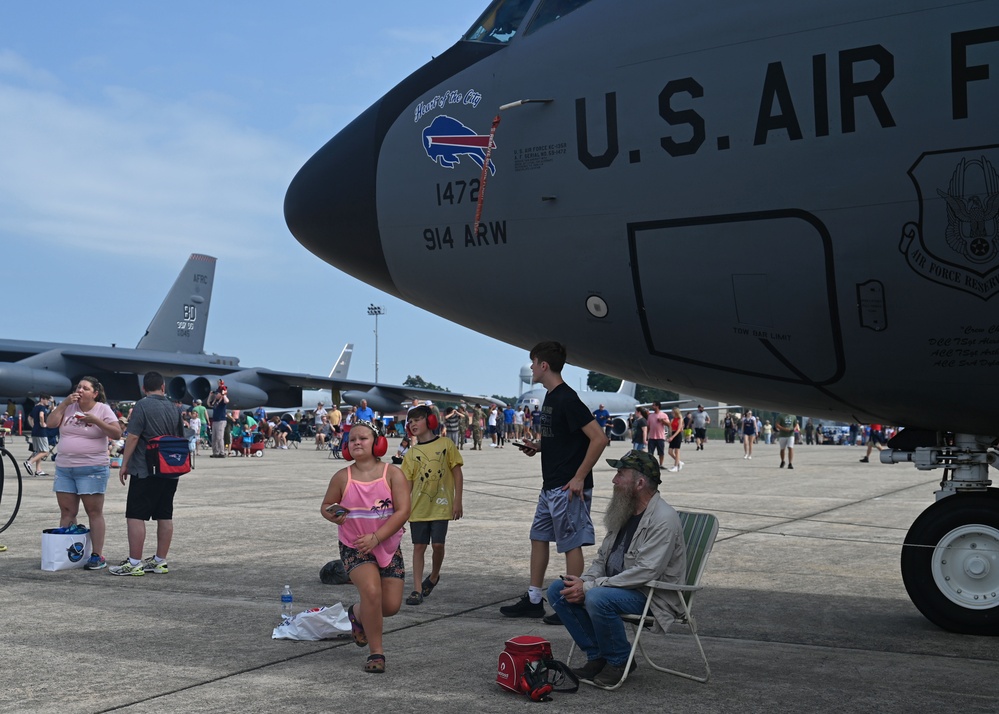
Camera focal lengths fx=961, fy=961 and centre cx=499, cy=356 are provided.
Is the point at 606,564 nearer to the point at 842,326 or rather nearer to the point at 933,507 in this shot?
the point at 842,326

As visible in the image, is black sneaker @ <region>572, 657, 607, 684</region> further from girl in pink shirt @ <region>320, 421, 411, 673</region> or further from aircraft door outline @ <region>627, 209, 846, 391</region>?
aircraft door outline @ <region>627, 209, 846, 391</region>

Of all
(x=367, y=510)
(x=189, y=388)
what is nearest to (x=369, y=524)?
(x=367, y=510)

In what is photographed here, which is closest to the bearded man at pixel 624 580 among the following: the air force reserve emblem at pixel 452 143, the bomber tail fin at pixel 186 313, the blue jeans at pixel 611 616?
the blue jeans at pixel 611 616

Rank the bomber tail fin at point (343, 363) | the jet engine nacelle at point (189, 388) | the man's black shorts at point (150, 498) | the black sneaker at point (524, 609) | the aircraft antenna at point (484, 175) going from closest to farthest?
the aircraft antenna at point (484, 175), the black sneaker at point (524, 609), the man's black shorts at point (150, 498), the jet engine nacelle at point (189, 388), the bomber tail fin at point (343, 363)

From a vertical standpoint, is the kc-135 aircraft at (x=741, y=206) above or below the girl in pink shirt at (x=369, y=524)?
above

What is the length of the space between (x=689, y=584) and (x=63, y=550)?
551 cm

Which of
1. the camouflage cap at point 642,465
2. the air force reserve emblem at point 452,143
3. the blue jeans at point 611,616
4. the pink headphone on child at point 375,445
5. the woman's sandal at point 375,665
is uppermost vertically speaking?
the air force reserve emblem at point 452,143

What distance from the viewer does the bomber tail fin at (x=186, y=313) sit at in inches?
1721

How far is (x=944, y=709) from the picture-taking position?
4.12 meters

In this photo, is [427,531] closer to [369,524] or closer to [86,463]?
[369,524]

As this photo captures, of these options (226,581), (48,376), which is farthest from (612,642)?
(48,376)

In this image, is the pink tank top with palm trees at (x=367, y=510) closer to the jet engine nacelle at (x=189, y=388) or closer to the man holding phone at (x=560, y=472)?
the man holding phone at (x=560, y=472)

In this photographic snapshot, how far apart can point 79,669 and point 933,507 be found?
4.82 metres

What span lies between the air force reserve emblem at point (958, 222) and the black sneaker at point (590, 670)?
2.46 m
